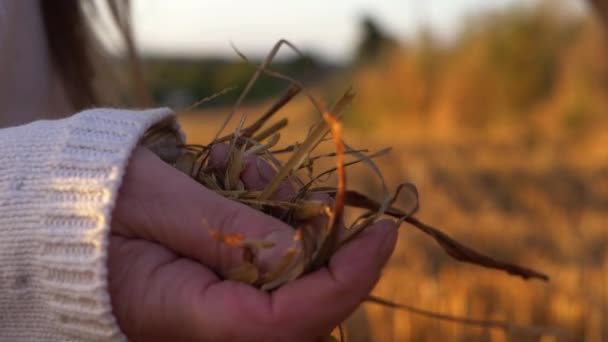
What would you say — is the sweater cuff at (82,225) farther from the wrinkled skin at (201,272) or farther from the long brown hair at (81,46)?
the long brown hair at (81,46)

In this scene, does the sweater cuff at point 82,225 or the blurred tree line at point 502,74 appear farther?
the blurred tree line at point 502,74

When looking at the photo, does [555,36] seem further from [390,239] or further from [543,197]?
[390,239]

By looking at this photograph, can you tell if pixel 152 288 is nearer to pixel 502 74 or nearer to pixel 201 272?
pixel 201 272

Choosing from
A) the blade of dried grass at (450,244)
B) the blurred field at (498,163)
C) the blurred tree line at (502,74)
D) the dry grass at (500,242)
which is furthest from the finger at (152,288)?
the blurred tree line at (502,74)

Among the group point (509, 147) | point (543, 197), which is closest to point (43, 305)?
point (543, 197)

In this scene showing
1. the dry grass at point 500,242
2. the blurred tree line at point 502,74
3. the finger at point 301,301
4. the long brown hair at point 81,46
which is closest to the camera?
the finger at point 301,301
